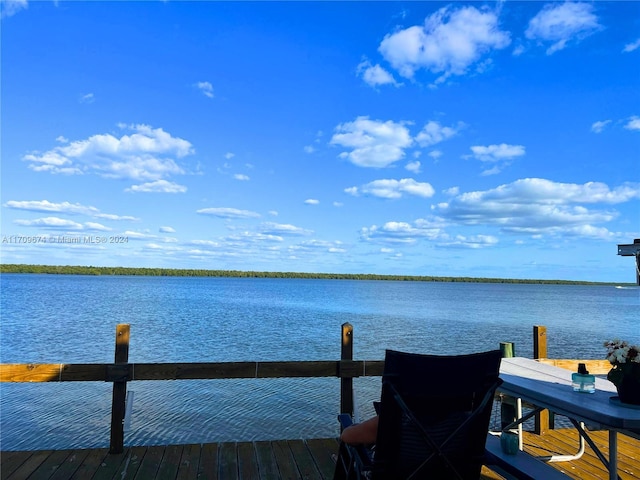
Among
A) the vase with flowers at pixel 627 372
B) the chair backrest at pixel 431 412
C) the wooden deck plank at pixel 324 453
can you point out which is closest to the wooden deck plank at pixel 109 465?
the wooden deck plank at pixel 324 453

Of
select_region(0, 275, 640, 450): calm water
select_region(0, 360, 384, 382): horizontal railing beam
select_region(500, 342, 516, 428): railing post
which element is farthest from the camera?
select_region(0, 275, 640, 450): calm water

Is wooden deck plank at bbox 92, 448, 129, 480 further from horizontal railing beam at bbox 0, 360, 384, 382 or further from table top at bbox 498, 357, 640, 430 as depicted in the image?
table top at bbox 498, 357, 640, 430

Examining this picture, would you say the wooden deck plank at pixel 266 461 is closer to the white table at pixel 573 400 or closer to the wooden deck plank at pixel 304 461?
the wooden deck plank at pixel 304 461

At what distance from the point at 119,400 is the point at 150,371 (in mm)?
348

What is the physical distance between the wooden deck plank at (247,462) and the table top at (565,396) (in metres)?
1.90

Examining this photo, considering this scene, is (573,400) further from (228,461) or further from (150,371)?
(150,371)

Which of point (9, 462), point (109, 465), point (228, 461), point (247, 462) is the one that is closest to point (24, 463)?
point (9, 462)

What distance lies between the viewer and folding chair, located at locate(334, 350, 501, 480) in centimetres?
210

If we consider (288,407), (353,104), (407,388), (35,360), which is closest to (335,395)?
(288,407)

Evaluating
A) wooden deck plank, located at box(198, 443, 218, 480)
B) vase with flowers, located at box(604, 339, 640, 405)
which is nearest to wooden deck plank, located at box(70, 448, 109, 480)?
wooden deck plank, located at box(198, 443, 218, 480)

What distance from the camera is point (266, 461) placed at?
12.0 feet

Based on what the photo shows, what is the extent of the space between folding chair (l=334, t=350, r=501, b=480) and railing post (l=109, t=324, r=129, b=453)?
2.37 meters

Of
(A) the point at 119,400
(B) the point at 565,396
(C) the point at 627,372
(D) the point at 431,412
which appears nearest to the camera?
(D) the point at 431,412

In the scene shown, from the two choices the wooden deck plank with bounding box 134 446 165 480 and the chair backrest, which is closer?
the chair backrest
